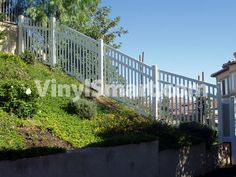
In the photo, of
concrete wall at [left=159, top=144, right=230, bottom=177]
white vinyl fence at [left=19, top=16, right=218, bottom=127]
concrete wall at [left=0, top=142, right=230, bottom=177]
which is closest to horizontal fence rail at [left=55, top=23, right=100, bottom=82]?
white vinyl fence at [left=19, top=16, right=218, bottom=127]

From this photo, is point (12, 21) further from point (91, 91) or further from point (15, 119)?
point (15, 119)

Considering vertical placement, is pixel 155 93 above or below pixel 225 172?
above

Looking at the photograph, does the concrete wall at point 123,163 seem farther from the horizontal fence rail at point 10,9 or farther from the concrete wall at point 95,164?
the horizontal fence rail at point 10,9

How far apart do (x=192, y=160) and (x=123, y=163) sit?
2.47m

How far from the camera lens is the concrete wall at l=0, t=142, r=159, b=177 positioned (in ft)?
17.8

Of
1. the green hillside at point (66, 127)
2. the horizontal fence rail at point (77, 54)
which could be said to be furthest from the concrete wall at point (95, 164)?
the horizontal fence rail at point (77, 54)

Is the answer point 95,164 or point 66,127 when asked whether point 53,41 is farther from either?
point 95,164

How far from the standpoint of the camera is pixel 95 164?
6.53m

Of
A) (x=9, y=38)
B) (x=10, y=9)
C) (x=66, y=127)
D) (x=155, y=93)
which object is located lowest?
(x=66, y=127)

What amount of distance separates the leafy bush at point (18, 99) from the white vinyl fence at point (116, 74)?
3.77 metres

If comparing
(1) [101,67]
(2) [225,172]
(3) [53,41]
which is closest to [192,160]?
(2) [225,172]

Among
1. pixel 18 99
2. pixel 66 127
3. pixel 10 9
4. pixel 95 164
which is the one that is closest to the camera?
pixel 95 164

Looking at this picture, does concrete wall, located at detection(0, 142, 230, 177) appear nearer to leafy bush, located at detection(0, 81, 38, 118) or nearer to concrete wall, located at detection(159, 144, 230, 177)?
concrete wall, located at detection(159, 144, 230, 177)

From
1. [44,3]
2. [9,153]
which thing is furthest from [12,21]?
[9,153]
